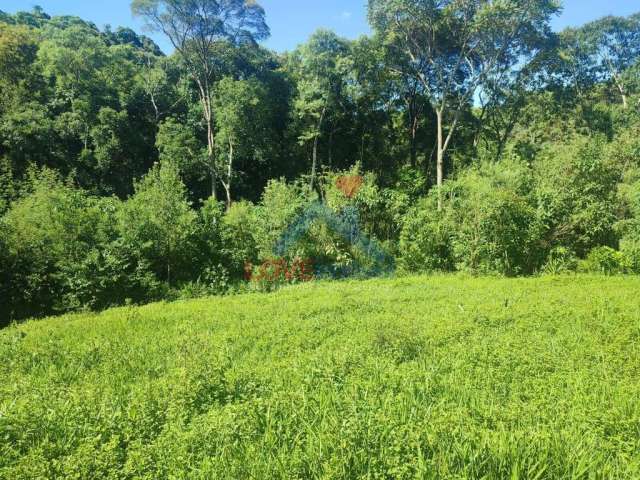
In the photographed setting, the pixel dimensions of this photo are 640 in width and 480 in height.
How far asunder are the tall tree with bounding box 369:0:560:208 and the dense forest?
0.33 feet

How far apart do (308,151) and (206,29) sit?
8.43 meters

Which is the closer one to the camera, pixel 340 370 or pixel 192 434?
pixel 192 434

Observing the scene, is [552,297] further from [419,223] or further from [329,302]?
[419,223]

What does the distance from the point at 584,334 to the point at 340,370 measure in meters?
3.39

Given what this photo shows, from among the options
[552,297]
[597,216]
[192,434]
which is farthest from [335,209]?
[192,434]

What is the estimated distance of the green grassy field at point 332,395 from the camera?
231 centimetres

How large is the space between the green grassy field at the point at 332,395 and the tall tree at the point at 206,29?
14838 millimetres

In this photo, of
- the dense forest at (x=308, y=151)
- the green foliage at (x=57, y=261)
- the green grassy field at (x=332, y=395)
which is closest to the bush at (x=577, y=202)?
the dense forest at (x=308, y=151)

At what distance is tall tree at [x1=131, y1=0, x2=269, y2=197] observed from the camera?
62.6 ft

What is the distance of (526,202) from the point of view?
10.7 metres

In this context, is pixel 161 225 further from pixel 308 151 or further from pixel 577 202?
pixel 308 151

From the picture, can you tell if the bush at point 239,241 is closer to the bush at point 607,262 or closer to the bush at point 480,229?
the bush at point 480,229

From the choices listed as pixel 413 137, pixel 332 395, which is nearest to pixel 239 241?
pixel 332 395

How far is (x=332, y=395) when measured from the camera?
10.5ft
